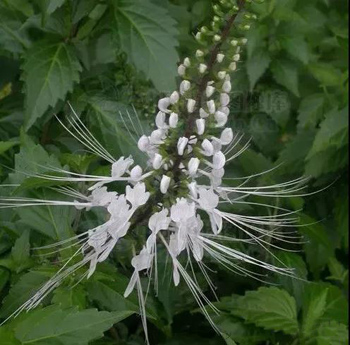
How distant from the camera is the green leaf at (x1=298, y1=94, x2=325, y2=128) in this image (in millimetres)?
2000

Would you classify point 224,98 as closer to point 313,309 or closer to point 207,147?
point 207,147

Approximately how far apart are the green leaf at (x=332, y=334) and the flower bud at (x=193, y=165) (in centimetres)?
51

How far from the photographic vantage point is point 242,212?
5.37 feet

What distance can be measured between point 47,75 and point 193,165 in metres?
0.53

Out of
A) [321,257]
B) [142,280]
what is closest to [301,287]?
[321,257]

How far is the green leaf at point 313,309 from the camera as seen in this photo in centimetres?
150

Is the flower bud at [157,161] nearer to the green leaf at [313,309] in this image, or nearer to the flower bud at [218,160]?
the flower bud at [218,160]

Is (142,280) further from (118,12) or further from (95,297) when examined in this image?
(118,12)

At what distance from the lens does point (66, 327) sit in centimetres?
113

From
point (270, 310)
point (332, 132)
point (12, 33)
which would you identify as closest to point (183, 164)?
point (270, 310)

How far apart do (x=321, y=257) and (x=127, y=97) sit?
Answer: 0.64 meters

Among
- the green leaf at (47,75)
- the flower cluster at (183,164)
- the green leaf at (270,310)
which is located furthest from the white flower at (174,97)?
the green leaf at (270,310)

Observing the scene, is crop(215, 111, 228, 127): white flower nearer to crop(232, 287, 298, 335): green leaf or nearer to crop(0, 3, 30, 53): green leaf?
crop(232, 287, 298, 335): green leaf

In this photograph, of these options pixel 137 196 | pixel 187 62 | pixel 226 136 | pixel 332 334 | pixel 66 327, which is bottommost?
pixel 332 334
